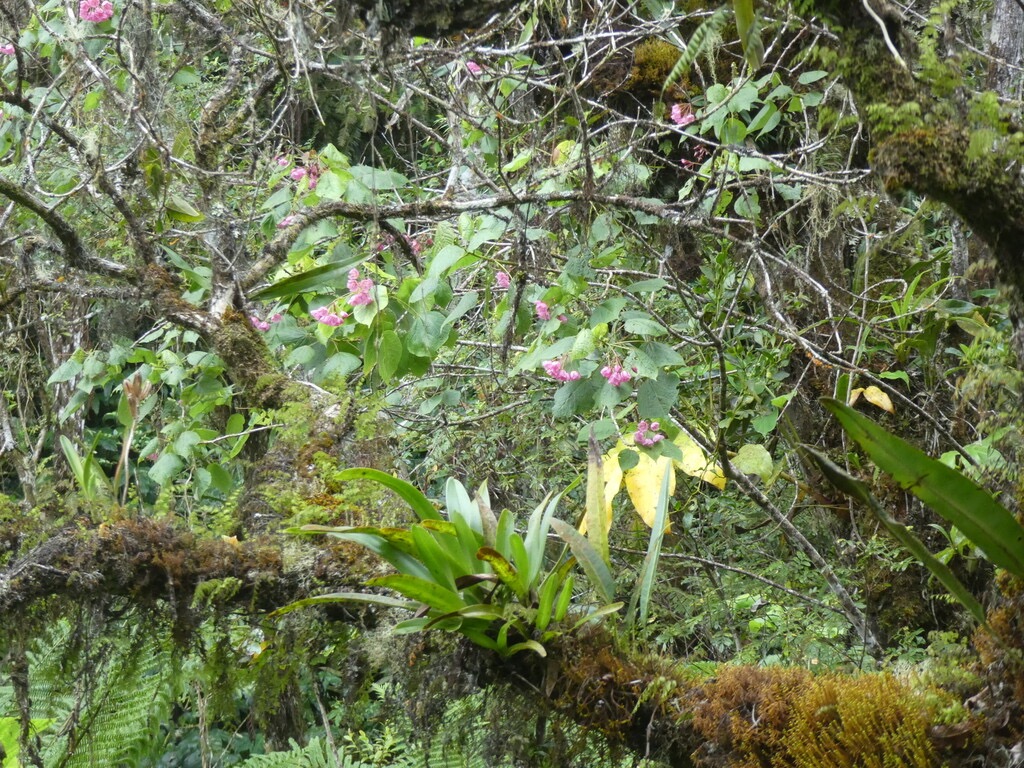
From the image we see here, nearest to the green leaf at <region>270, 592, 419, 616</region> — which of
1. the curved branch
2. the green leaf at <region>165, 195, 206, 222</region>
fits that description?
the curved branch

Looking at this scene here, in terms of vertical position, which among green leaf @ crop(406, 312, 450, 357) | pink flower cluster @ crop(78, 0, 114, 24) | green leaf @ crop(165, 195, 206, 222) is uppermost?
pink flower cluster @ crop(78, 0, 114, 24)

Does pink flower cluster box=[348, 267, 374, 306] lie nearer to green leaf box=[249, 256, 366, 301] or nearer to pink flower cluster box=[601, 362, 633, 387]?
green leaf box=[249, 256, 366, 301]

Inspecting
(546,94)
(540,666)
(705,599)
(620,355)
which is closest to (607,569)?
(540,666)

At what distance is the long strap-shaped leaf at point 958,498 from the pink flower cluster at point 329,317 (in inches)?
54.9

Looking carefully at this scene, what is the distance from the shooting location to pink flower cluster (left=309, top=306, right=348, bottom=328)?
2.19 m

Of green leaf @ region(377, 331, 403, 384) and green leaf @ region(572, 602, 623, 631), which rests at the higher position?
green leaf @ region(377, 331, 403, 384)

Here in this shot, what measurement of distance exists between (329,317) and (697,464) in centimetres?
99

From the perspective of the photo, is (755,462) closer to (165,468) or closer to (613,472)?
(613,472)

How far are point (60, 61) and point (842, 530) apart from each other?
3055 mm

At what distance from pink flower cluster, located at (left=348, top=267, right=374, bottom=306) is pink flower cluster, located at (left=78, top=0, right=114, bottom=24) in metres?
1.11

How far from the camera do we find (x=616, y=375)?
6.09 feet

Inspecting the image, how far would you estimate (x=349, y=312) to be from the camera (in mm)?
2232

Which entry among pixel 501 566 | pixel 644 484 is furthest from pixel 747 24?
pixel 644 484

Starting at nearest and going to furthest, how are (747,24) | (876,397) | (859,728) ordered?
(747,24)
(859,728)
(876,397)
